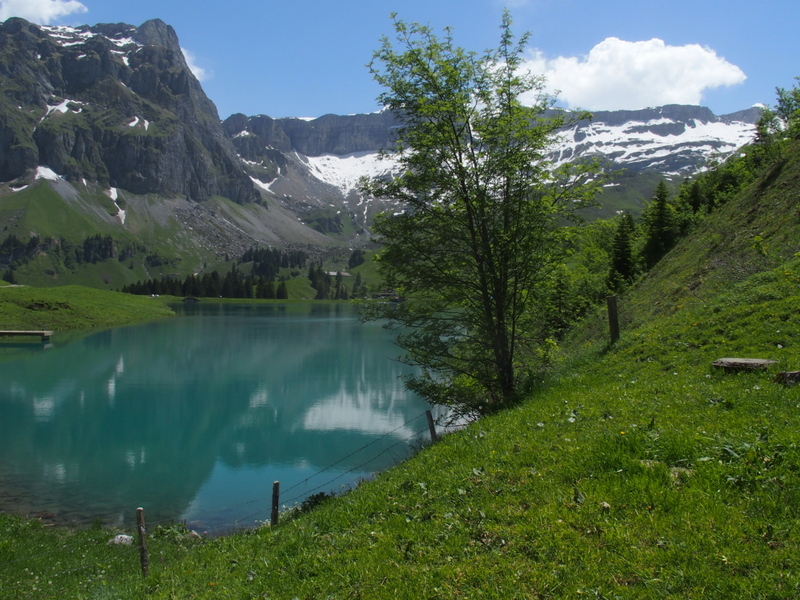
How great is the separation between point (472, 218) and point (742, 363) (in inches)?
363

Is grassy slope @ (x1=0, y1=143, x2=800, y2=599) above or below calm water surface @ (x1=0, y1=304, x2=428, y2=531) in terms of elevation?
above

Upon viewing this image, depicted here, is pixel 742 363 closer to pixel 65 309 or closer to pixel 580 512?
pixel 580 512

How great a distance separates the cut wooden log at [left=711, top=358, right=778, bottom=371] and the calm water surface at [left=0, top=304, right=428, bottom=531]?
11.8m

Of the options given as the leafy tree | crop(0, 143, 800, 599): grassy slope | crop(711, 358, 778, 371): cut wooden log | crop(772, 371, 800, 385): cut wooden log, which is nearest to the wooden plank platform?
crop(0, 143, 800, 599): grassy slope

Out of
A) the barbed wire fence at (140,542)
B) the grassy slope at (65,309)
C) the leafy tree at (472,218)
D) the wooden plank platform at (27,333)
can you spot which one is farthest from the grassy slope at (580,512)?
the grassy slope at (65,309)

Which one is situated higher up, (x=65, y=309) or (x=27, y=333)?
(x=65, y=309)

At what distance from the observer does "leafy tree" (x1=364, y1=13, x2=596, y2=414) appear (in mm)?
16875

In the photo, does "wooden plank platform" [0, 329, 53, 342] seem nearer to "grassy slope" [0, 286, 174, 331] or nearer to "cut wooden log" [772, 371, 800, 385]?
"grassy slope" [0, 286, 174, 331]

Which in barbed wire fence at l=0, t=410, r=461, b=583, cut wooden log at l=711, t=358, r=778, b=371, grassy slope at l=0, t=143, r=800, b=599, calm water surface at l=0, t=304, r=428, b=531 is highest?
cut wooden log at l=711, t=358, r=778, b=371

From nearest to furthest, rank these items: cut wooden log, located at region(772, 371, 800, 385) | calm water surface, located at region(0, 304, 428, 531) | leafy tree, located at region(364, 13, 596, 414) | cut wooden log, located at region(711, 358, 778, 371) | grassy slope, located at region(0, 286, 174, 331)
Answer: cut wooden log, located at region(772, 371, 800, 385) → cut wooden log, located at region(711, 358, 778, 371) → leafy tree, located at region(364, 13, 596, 414) → calm water surface, located at region(0, 304, 428, 531) → grassy slope, located at region(0, 286, 174, 331)

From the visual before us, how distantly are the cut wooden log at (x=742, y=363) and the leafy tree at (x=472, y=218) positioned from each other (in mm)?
6061

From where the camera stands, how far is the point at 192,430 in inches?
1471

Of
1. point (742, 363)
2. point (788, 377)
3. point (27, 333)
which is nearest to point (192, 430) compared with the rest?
point (742, 363)

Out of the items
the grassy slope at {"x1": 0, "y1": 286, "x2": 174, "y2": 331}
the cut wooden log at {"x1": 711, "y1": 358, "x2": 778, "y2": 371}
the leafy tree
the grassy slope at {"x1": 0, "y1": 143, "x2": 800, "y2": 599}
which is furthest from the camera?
the grassy slope at {"x1": 0, "y1": 286, "x2": 174, "y2": 331}
